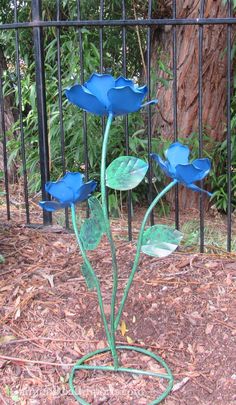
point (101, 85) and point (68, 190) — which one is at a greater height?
point (101, 85)

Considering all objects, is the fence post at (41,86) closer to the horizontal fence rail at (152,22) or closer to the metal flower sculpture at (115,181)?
the horizontal fence rail at (152,22)

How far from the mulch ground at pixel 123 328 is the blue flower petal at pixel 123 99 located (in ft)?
3.05

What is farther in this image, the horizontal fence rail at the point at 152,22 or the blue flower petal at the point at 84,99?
the horizontal fence rail at the point at 152,22

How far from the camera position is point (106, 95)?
1802 millimetres

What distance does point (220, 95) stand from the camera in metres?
4.05

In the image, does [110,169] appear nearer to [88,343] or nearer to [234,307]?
[88,343]

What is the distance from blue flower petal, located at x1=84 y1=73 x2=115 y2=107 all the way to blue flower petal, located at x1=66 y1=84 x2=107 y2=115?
0.02m

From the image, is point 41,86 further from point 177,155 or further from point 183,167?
point 183,167

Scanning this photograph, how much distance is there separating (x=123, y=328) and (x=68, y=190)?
690 mm

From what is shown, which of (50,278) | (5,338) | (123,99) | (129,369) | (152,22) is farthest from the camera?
(152,22)

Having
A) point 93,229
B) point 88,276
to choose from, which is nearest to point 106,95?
point 93,229

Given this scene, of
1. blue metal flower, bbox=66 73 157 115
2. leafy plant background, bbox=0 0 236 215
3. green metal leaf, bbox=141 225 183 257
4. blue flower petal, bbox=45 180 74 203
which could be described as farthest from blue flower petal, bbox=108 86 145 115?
leafy plant background, bbox=0 0 236 215

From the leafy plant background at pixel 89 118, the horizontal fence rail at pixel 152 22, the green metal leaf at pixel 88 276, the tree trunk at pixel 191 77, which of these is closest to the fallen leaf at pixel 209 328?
the green metal leaf at pixel 88 276

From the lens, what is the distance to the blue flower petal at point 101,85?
178 cm
